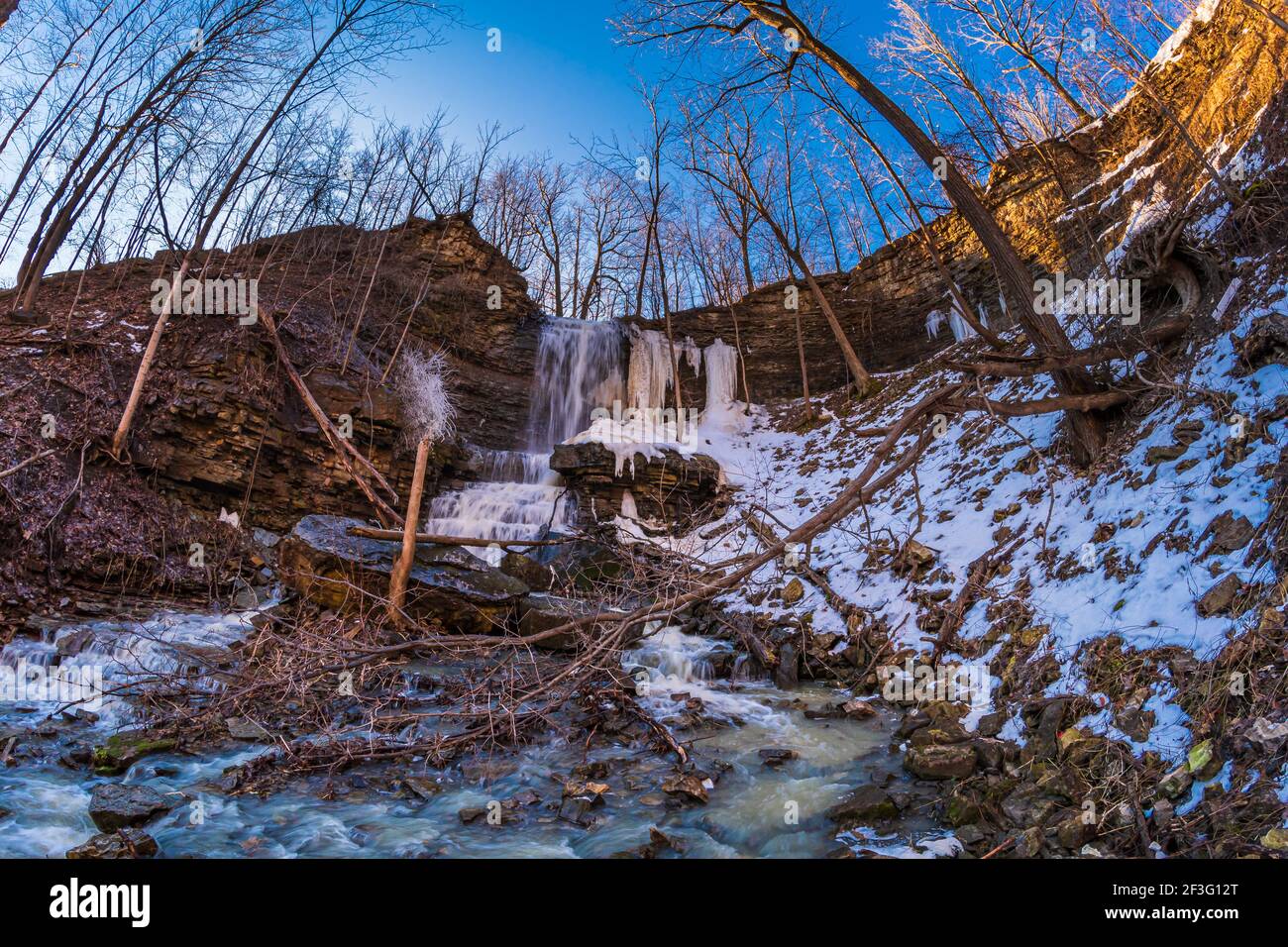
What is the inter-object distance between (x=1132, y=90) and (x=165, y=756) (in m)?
19.6

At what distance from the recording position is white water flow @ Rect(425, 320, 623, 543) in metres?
13.8

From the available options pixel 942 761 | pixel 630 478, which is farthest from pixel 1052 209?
pixel 942 761

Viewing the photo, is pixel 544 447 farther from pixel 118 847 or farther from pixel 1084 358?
pixel 118 847

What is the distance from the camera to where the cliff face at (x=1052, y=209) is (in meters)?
8.77

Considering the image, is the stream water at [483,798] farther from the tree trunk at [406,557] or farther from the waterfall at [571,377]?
the waterfall at [571,377]

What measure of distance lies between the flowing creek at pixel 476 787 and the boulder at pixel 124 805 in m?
0.09

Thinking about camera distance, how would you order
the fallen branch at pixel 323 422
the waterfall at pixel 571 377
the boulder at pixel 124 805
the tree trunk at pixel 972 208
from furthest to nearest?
1. the waterfall at pixel 571 377
2. the fallen branch at pixel 323 422
3. the tree trunk at pixel 972 208
4. the boulder at pixel 124 805

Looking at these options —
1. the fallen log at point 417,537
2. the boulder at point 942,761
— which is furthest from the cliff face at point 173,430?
the boulder at point 942,761

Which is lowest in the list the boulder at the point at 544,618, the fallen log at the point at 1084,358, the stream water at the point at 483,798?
the stream water at the point at 483,798

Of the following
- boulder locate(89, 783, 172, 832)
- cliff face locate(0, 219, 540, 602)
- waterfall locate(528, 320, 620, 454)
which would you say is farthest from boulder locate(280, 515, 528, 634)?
waterfall locate(528, 320, 620, 454)

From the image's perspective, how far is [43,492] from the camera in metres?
8.88

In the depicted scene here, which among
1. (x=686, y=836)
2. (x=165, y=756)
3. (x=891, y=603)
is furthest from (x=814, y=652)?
(x=165, y=756)
